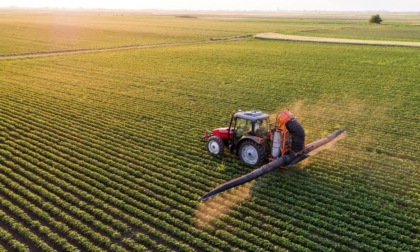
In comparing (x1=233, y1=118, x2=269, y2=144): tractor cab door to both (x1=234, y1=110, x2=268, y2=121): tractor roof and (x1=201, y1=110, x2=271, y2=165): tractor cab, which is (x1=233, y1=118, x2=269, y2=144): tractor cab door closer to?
(x1=201, y1=110, x2=271, y2=165): tractor cab

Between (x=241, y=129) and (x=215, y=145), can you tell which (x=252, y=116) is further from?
(x=215, y=145)

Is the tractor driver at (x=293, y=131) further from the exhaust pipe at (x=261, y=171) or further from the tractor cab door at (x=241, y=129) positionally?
the tractor cab door at (x=241, y=129)

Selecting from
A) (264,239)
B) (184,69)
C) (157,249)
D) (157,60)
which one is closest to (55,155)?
(157,249)

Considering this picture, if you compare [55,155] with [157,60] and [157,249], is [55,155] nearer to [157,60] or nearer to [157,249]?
[157,249]

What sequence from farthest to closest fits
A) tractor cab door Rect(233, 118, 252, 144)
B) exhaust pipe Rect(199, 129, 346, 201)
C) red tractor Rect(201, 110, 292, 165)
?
tractor cab door Rect(233, 118, 252, 144) < red tractor Rect(201, 110, 292, 165) < exhaust pipe Rect(199, 129, 346, 201)

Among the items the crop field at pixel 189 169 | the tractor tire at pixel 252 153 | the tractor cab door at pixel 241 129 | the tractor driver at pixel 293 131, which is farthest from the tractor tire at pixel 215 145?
the tractor driver at pixel 293 131

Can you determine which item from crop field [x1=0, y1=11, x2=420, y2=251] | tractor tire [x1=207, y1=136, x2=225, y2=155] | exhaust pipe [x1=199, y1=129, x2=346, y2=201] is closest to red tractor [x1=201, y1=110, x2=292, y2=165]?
tractor tire [x1=207, y1=136, x2=225, y2=155]
